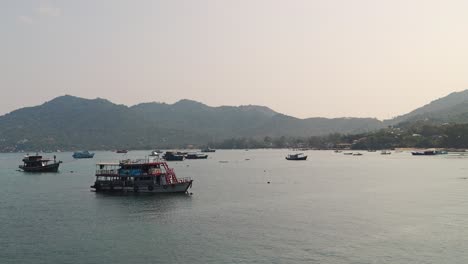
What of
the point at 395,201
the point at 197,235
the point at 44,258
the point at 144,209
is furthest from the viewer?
the point at 395,201

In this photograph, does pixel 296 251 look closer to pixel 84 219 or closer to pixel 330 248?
pixel 330 248

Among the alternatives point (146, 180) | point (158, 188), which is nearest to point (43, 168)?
point (146, 180)

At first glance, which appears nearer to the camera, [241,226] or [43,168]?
[241,226]

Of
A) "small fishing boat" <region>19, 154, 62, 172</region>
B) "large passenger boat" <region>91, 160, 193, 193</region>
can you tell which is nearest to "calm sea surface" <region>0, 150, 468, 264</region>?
"large passenger boat" <region>91, 160, 193, 193</region>

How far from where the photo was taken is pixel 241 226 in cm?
6072

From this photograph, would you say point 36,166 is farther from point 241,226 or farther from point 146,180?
point 241,226

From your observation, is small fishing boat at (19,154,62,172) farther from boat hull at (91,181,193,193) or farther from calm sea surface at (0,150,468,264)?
boat hull at (91,181,193,193)

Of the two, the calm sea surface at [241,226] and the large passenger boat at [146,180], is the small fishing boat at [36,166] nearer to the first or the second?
the calm sea surface at [241,226]

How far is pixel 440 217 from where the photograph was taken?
65.5m

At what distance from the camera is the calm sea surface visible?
47625mm

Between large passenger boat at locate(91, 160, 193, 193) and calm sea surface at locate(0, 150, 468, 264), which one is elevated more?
large passenger boat at locate(91, 160, 193, 193)

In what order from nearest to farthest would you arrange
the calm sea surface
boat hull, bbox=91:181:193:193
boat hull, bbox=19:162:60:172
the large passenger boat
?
the calm sea surface < boat hull, bbox=91:181:193:193 < the large passenger boat < boat hull, bbox=19:162:60:172

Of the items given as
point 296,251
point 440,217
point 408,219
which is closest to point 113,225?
point 296,251

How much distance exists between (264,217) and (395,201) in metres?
27.4
